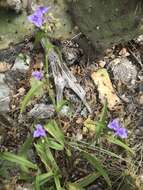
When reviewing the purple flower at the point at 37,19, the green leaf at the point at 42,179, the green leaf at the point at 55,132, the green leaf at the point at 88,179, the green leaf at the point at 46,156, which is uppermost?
the purple flower at the point at 37,19


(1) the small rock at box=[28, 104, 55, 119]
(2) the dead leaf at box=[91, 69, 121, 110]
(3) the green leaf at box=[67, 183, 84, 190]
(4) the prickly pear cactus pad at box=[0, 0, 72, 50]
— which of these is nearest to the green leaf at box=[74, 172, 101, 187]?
(3) the green leaf at box=[67, 183, 84, 190]

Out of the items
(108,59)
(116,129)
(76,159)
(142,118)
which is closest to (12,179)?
(76,159)

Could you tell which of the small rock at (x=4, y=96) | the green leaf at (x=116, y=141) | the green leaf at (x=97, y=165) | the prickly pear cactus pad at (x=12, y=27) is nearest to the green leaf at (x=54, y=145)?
the green leaf at (x=97, y=165)

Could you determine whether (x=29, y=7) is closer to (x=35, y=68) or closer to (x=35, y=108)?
(x=35, y=68)

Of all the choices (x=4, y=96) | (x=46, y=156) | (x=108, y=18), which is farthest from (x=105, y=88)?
(x=46, y=156)

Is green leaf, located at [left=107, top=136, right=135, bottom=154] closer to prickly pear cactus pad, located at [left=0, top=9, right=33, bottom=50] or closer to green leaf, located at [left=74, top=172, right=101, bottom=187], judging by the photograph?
green leaf, located at [left=74, top=172, right=101, bottom=187]

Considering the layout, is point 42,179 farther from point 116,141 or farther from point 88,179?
point 116,141

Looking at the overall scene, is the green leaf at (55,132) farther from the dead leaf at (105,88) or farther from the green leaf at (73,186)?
the dead leaf at (105,88)
